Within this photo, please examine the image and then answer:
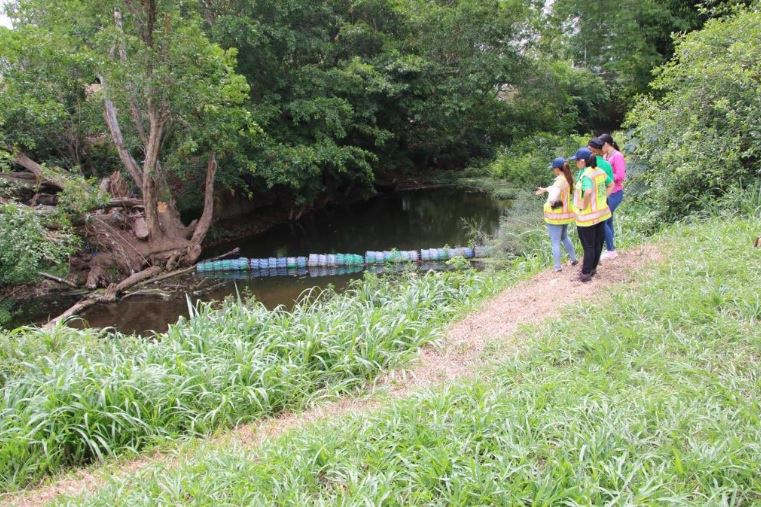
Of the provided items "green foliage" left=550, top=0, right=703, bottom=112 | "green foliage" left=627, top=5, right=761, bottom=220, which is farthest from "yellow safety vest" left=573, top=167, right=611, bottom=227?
"green foliage" left=550, top=0, right=703, bottom=112

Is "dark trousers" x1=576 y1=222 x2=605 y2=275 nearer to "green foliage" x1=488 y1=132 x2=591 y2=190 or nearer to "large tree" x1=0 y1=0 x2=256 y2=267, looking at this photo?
"large tree" x1=0 y1=0 x2=256 y2=267

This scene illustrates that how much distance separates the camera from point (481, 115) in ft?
72.4

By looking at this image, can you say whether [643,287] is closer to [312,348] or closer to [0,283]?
[312,348]

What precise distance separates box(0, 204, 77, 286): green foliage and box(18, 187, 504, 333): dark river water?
1.00 metres

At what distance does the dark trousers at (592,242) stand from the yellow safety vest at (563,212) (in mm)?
336

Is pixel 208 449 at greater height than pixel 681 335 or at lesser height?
lesser

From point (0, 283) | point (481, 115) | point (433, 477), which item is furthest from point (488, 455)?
point (481, 115)

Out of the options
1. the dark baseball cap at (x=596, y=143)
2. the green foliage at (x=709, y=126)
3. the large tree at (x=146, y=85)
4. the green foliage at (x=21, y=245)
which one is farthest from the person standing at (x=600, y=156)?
the green foliage at (x=21, y=245)

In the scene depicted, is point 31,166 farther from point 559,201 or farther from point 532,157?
point 532,157

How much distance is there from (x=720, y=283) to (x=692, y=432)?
87.9 inches

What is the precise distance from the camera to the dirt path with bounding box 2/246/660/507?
10.2 ft

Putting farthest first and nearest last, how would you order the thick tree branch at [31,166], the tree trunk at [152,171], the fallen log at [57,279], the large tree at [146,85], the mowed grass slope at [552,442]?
the thick tree branch at [31,166] → the tree trunk at [152,171] → the fallen log at [57,279] → the large tree at [146,85] → the mowed grass slope at [552,442]

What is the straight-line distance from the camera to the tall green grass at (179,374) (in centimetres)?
337

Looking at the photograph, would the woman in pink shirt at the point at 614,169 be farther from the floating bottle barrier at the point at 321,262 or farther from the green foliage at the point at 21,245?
the green foliage at the point at 21,245
